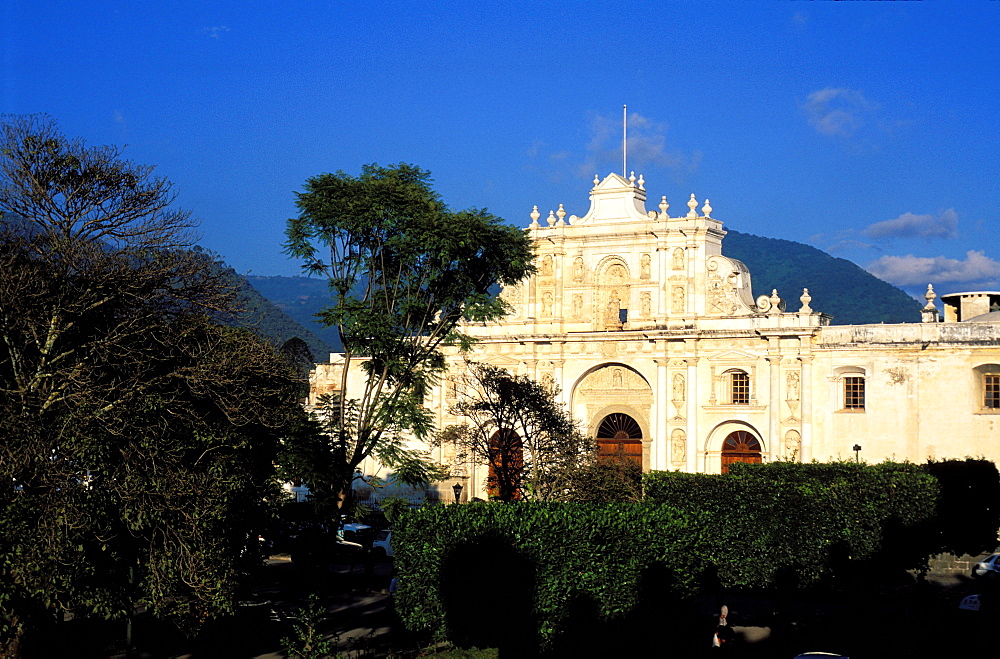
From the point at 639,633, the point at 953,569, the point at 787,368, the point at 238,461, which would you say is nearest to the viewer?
the point at 238,461

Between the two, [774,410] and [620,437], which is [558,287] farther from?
[774,410]

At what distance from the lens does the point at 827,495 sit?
33.3m

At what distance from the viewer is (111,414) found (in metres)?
22.1

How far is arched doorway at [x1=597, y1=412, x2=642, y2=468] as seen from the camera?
53156 mm

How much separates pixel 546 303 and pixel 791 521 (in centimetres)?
2322

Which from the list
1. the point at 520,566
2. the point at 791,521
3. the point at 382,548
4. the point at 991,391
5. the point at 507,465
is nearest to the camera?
→ the point at 520,566

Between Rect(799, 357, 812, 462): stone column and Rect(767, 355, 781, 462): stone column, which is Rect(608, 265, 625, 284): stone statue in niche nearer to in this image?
Rect(767, 355, 781, 462): stone column

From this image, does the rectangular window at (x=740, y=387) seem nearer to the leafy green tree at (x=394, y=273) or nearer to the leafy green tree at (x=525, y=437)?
the leafy green tree at (x=525, y=437)

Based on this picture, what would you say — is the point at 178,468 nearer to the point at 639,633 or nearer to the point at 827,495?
the point at 639,633

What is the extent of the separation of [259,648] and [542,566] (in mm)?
7582

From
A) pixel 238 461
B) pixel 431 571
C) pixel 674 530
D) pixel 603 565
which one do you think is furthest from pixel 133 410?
pixel 674 530

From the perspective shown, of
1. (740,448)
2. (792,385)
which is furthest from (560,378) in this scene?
(792,385)

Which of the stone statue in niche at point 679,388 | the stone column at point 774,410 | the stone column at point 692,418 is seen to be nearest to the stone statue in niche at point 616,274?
the stone column at point 692,418

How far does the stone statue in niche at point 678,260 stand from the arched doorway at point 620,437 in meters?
7.24
